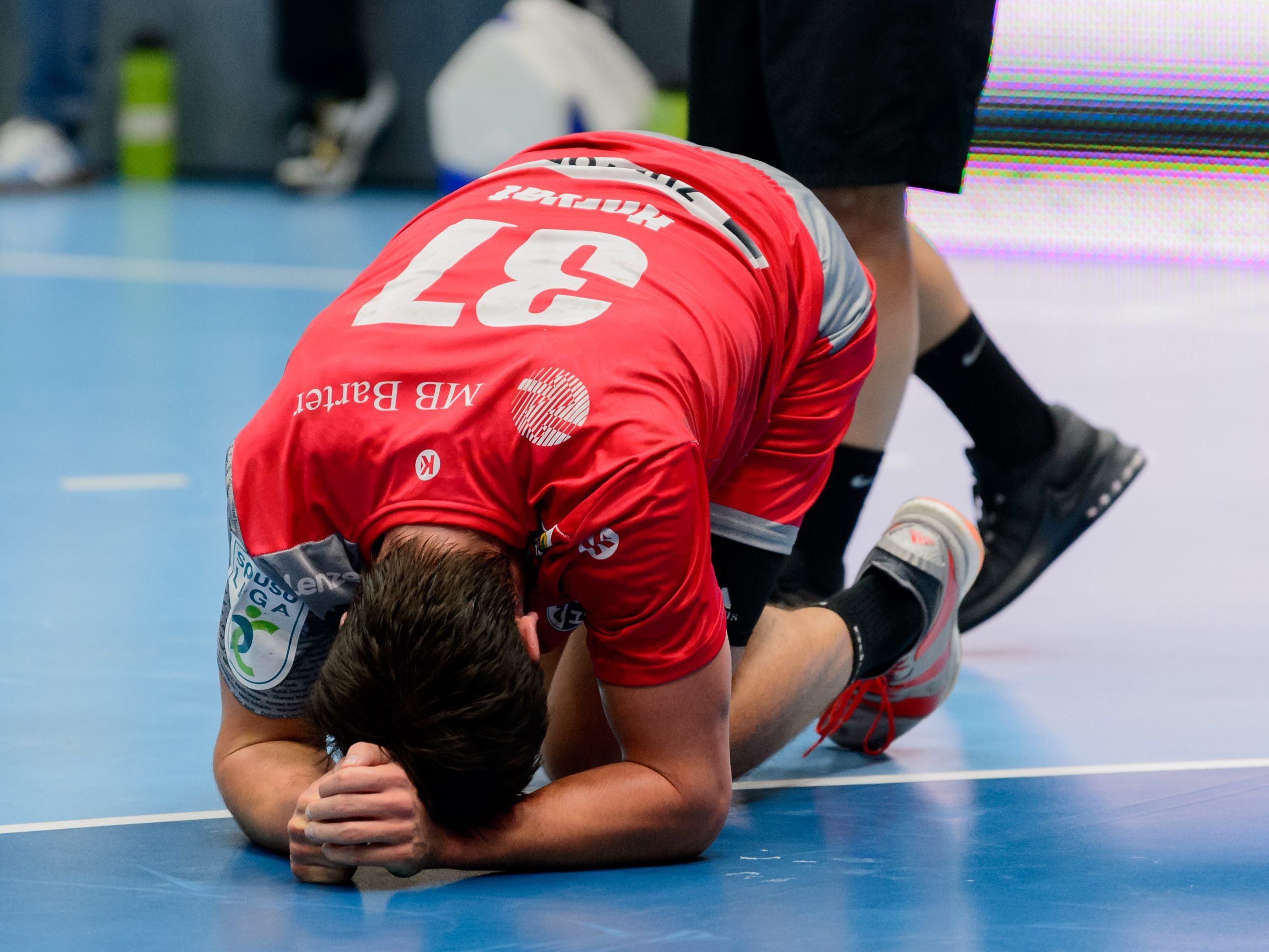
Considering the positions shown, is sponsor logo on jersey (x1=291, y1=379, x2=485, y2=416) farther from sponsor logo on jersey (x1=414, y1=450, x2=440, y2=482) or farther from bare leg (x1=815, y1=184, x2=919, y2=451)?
bare leg (x1=815, y1=184, x2=919, y2=451)

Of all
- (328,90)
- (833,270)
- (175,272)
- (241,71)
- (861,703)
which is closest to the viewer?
(833,270)

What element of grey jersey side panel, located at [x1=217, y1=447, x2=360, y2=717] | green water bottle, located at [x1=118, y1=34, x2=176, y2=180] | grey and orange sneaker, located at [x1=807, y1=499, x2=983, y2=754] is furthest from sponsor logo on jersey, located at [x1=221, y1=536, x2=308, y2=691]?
green water bottle, located at [x1=118, y1=34, x2=176, y2=180]

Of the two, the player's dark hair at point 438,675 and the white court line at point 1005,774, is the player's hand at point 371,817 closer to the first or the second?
the player's dark hair at point 438,675

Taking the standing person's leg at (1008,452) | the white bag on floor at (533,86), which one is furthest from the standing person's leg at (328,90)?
the standing person's leg at (1008,452)

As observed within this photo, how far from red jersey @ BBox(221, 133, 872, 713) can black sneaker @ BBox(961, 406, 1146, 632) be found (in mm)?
816

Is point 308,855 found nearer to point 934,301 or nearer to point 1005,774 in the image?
point 1005,774

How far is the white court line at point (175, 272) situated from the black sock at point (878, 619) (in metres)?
3.96

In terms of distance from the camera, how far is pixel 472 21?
8.95 metres

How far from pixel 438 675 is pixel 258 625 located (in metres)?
0.27

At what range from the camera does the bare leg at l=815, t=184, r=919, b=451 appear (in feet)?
8.18

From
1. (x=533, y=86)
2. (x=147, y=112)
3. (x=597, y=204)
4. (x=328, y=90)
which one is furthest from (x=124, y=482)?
(x=147, y=112)

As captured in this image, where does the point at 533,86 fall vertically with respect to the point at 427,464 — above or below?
below

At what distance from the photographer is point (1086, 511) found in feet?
9.15

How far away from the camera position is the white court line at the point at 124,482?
3451 millimetres
